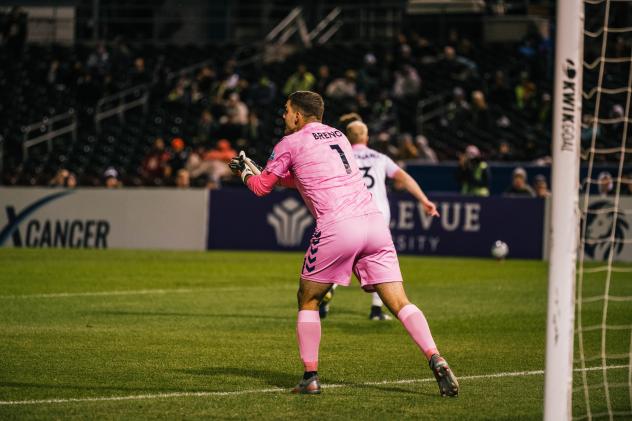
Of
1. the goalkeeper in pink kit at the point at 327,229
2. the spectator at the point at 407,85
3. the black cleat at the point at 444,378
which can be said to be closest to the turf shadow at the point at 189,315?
the goalkeeper in pink kit at the point at 327,229

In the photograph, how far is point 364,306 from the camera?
15.7m

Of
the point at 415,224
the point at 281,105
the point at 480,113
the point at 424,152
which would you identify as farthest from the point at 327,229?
the point at 281,105

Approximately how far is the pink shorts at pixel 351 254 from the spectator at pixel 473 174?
57.2 ft

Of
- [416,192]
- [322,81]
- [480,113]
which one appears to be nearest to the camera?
→ [416,192]

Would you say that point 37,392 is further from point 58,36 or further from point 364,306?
point 58,36

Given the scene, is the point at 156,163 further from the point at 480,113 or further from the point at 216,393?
the point at 216,393

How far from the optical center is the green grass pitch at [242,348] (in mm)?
7871

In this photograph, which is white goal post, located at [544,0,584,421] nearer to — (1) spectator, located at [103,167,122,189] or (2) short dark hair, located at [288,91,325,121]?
(2) short dark hair, located at [288,91,325,121]

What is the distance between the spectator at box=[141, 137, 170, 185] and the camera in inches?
1202

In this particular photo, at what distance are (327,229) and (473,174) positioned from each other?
712 inches

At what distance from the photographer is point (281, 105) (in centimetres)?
3397

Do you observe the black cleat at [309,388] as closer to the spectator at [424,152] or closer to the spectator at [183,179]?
the spectator at [183,179]

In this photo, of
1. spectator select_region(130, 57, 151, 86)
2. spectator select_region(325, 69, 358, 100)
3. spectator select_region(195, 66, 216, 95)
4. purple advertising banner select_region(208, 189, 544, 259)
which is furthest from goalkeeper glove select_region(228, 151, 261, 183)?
spectator select_region(130, 57, 151, 86)

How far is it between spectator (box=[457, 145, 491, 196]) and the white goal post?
1937 centimetres
